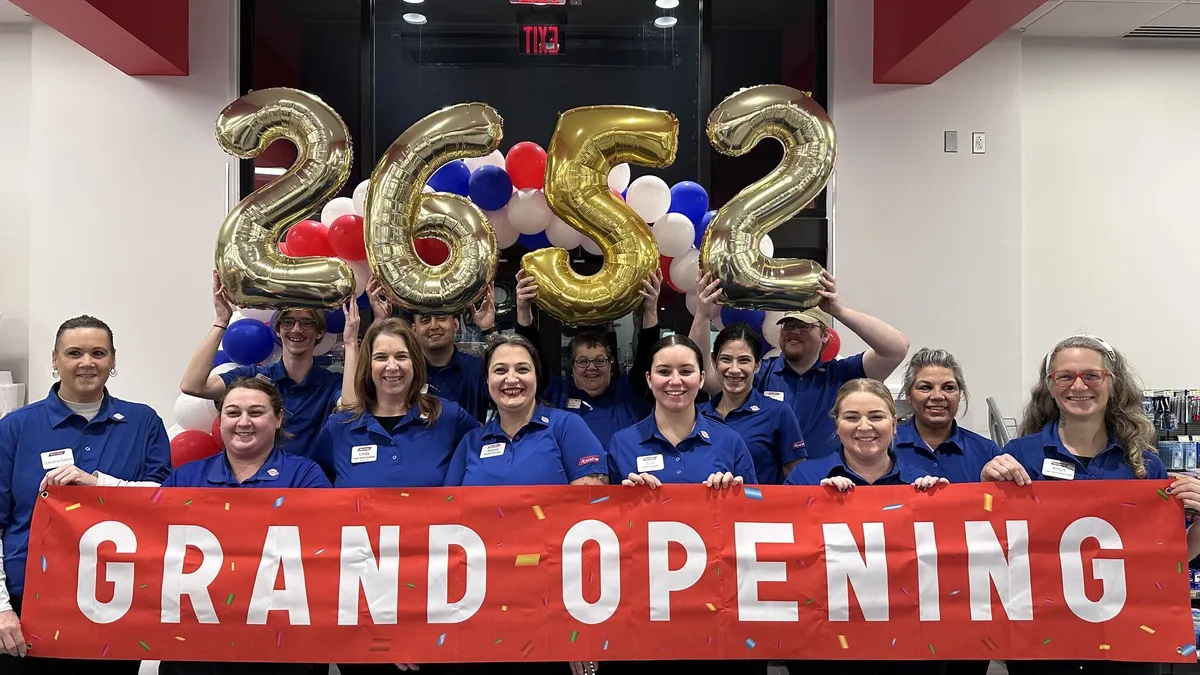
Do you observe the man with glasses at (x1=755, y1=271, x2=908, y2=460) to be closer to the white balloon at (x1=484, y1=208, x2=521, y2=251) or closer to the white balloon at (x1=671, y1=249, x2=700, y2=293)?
the white balloon at (x1=671, y1=249, x2=700, y2=293)

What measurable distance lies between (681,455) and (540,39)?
3.53 meters

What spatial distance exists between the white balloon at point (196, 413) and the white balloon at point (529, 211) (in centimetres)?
146

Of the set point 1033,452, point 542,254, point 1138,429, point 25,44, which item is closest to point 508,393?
point 542,254

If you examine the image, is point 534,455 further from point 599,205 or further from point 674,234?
point 674,234

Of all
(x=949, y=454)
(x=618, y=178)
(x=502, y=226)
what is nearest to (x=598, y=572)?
(x=949, y=454)

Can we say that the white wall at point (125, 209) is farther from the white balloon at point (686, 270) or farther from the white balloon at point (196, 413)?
the white balloon at point (686, 270)

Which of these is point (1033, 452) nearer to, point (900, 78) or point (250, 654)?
point (250, 654)

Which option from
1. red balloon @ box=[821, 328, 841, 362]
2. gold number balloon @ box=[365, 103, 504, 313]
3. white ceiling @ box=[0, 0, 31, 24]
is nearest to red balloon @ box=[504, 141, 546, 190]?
gold number balloon @ box=[365, 103, 504, 313]

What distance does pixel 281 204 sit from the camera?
3305 mm

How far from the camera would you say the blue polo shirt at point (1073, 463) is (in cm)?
276

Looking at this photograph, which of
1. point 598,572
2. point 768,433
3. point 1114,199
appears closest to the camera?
point 598,572

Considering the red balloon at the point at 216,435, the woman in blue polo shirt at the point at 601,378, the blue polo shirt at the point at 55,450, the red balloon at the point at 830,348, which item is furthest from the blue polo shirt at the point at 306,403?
the red balloon at the point at 830,348

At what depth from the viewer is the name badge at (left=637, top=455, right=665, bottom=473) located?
2785 mm

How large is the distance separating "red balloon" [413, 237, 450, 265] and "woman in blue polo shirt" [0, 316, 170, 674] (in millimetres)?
1213
